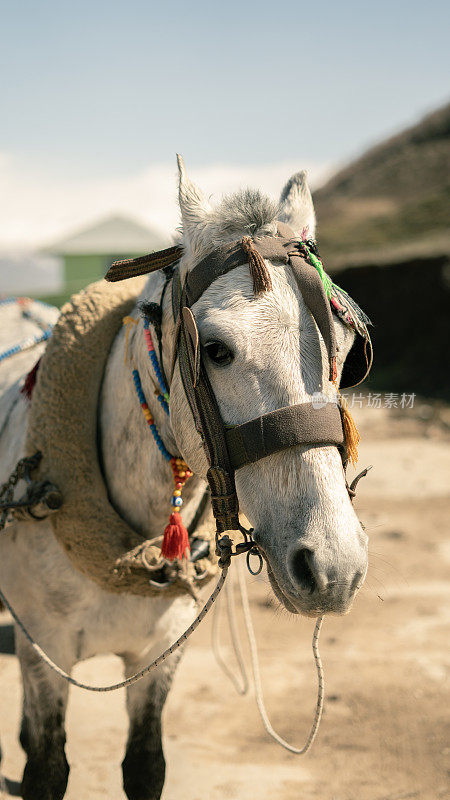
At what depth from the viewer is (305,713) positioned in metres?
3.67

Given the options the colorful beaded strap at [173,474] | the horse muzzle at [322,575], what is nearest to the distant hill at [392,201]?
the colorful beaded strap at [173,474]

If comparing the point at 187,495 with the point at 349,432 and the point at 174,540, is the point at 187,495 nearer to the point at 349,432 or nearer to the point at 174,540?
the point at 174,540

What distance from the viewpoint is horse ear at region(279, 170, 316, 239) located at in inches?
76.4

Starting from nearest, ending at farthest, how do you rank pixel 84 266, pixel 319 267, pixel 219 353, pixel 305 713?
pixel 219 353 → pixel 319 267 → pixel 305 713 → pixel 84 266

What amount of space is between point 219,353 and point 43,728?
1.52m

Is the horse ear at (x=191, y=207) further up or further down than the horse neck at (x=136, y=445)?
further up

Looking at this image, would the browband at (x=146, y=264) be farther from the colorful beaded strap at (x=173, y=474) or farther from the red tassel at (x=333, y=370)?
the red tassel at (x=333, y=370)

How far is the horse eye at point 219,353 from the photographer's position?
1.61m

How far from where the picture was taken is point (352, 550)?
142cm

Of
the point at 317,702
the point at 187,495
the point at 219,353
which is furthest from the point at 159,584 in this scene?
the point at 219,353

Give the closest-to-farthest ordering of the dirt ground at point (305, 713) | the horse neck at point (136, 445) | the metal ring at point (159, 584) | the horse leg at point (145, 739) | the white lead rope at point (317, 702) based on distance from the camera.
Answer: the white lead rope at point (317, 702) < the horse neck at point (136, 445) < the metal ring at point (159, 584) < the horse leg at point (145, 739) < the dirt ground at point (305, 713)

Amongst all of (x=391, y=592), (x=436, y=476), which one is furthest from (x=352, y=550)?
(x=436, y=476)

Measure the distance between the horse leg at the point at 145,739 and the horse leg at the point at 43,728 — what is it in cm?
26

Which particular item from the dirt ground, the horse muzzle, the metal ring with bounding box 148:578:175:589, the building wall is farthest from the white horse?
the building wall
